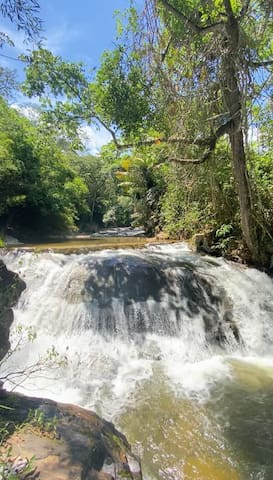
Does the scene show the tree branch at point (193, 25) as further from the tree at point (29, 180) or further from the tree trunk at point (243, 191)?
the tree at point (29, 180)

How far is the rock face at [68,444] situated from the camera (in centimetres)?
216

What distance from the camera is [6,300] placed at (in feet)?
18.2

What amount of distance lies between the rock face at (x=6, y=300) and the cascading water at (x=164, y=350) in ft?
1.88

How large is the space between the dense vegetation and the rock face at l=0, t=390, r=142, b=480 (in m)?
4.44

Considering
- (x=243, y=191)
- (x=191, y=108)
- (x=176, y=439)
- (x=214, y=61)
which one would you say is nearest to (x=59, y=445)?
(x=176, y=439)

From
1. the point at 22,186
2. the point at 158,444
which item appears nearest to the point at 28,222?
the point at 22,186

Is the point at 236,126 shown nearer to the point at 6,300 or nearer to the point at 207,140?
the point at 207,140

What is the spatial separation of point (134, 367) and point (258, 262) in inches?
174

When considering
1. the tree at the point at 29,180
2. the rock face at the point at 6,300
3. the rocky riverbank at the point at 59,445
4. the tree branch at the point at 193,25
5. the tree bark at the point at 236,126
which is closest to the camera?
the rocky riverbank at the point at 59,445

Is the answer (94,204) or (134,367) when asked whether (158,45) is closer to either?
(134,367)

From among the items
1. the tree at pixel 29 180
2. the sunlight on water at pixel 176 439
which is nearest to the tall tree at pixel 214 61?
the sunlight on water at pixel 176 439

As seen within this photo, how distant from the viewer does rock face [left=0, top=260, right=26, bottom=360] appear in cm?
434

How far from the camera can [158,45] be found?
6.10 metres

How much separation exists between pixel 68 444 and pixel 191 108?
17.5 ft
